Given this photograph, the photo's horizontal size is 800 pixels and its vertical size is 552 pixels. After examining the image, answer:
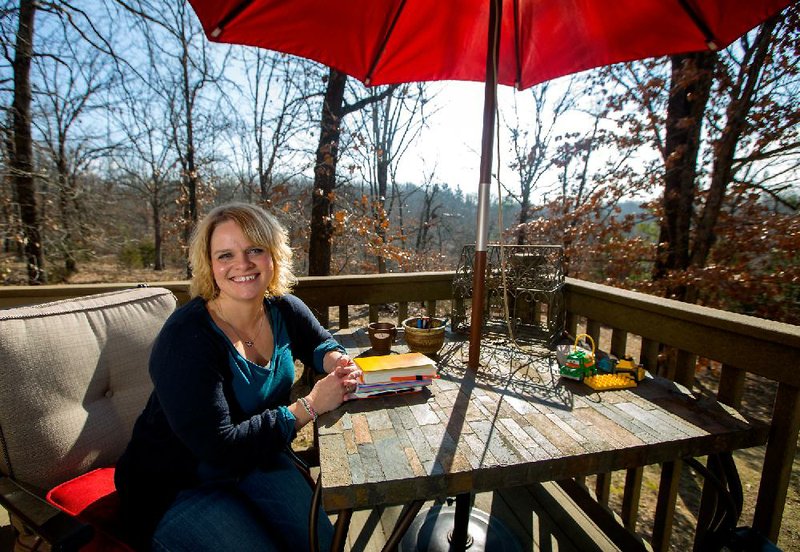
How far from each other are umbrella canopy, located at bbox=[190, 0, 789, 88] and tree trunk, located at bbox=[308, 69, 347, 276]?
3521mm

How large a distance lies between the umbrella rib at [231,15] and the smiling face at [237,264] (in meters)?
0.65

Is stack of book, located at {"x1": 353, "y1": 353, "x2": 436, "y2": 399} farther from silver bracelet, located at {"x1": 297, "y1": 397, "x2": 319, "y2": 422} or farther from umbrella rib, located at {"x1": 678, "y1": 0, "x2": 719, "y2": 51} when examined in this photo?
umbrella rib, located at {"x1": 678, "y1": 0, "x2": 719, "y2": 51}

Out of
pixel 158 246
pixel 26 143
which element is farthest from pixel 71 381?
pixel 158 246

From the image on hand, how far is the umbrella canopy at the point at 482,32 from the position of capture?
51.3 inches

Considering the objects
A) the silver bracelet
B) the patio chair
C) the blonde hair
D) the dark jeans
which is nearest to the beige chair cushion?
the patio chair

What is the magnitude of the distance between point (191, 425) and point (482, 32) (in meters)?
1.73

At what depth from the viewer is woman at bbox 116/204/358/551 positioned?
1081 mm

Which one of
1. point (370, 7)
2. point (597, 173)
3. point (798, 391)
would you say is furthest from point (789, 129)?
point (370, 7)

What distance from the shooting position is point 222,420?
110 centimetres

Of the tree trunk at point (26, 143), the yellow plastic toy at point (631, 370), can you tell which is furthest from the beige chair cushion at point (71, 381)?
the tree trunk at point (26, 143)

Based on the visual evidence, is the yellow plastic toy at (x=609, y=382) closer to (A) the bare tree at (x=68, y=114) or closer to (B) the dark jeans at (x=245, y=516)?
(B) the dark jeans at (x=245, y=516)

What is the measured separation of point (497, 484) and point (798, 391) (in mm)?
1092

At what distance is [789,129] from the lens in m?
3.74

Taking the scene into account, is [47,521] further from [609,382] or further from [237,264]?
[609,382]
